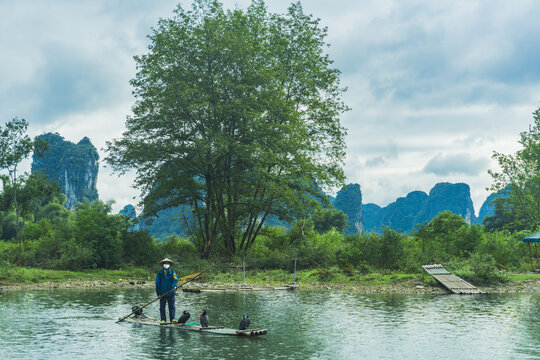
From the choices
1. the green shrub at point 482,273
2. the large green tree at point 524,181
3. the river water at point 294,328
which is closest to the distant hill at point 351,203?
the large green tree at point 524,181

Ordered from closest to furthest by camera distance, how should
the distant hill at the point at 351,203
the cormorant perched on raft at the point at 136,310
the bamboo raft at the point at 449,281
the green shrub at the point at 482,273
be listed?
1. the cormorant perched on raft at the point at 136,310
2. the bamboo raft at the point at 449,281
3. the green shrub at the point at 482,273
4. the distant hill at the point at 351,203

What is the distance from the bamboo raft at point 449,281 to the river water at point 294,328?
112 centimetres

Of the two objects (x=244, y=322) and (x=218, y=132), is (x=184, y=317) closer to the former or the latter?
(x=244, y=322)

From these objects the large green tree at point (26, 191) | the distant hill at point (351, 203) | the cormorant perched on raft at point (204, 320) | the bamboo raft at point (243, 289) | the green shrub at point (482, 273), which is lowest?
the cormorant perched on raft at point (204, 320)

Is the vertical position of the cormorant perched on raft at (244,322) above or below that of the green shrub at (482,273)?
below

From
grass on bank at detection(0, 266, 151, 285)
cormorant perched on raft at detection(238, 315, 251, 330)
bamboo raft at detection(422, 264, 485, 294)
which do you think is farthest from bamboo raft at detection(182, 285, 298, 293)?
cormorant perched on raft at detection(238, 315, 251, 330)

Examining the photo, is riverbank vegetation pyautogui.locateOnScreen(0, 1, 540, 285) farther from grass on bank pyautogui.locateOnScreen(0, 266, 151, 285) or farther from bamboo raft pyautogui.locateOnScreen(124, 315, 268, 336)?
bamboo raft pyautogui.locateOnScreen(124, 315, 268, 336)

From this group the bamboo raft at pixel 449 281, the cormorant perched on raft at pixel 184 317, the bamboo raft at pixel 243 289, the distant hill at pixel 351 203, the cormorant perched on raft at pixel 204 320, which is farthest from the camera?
the distant hill at pixel 351 203

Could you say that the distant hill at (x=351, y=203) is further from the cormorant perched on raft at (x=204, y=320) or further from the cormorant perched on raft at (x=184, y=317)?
the cormorant perched on raft at (x=204, y=320)

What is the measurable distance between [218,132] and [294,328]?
870 inches

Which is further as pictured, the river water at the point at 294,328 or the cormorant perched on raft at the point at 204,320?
the cormorant perched on raft at the point at 204,320

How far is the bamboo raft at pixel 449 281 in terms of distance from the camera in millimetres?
Result: 25875

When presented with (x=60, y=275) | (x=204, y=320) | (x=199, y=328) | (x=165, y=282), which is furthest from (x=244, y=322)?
(x=60, y=275)

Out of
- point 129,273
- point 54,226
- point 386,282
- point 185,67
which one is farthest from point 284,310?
point 54,226
